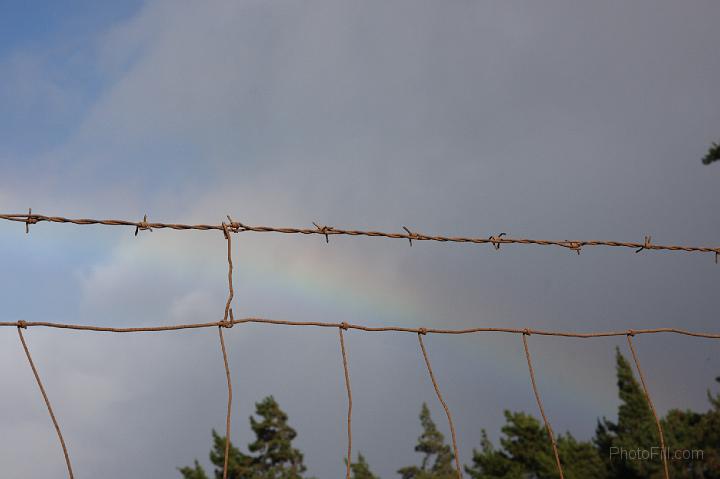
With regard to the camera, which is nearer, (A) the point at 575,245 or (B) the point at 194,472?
(A) the point at 575,245

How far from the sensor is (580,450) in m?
27.9

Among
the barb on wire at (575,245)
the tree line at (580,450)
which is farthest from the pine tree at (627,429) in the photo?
the barb on wire at (575,245)

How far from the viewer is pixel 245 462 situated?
27.1m

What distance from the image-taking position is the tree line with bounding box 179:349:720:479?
2447 cm

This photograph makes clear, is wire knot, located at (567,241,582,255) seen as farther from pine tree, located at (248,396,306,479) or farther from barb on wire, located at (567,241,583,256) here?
pine tree, located at (248,396,306,479)

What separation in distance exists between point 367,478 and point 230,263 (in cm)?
2677

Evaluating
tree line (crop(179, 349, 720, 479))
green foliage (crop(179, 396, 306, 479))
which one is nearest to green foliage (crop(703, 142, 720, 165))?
tree line (crop(179, 349, 720, 479))

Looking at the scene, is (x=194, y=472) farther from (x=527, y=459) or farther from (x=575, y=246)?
(x=575, y=246)

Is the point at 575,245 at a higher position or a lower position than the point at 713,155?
lower

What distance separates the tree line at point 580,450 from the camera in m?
24.5

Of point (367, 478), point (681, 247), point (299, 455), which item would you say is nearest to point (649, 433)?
point (367, 478)

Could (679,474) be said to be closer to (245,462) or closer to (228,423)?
(245,462)

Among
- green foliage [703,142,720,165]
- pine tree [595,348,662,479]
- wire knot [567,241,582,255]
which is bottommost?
wire knot [567,241,582,255]

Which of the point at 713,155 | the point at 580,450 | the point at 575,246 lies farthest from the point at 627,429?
the point at 575,246
